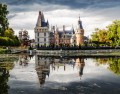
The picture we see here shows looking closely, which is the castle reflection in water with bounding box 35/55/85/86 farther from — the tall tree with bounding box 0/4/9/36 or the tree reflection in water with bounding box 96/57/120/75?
the tall tree with bounding box 0/4/9/36

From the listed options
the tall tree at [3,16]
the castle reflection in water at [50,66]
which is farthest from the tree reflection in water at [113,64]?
the tall tree at [3,16]

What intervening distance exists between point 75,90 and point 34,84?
10.5ft

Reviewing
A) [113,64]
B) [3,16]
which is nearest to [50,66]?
[113,64]

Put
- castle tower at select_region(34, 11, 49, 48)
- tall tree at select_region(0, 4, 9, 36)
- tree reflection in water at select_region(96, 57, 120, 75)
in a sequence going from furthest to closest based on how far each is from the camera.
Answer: castle tower at select_region(34, 11, 49, 48) < tall tree at select_region(0, 4, 9, 36) < tree reflection in water at select_region(96, 57, 120, 75)

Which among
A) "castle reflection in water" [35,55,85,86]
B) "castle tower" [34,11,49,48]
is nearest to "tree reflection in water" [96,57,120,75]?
"castle reflection in water" [35,55,85,86]

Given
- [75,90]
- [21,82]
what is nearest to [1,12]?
[21,82]

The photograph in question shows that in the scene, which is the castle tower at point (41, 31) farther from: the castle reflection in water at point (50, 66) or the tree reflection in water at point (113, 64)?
the castle reflection in water at point (50, 66)

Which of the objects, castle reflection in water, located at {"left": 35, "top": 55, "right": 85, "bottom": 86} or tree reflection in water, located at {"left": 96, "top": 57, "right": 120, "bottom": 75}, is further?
tree reflection in water, located at {"left": 96, "top": 57, "right": 120, "bottom": 75}

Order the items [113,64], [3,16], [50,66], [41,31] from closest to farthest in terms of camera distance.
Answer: [50,66] < [113,64] < [3,16] < [41,31]

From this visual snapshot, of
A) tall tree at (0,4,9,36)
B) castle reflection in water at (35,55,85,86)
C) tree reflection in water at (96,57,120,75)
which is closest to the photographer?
castle reflection in water at (35,55,85,86)

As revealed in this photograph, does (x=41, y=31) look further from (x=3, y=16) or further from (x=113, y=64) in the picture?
(x=113, y=64)

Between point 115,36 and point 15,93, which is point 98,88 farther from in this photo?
point 115,36

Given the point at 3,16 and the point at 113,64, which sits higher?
the point at 3,16

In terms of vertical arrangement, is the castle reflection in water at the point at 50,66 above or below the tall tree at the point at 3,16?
below
